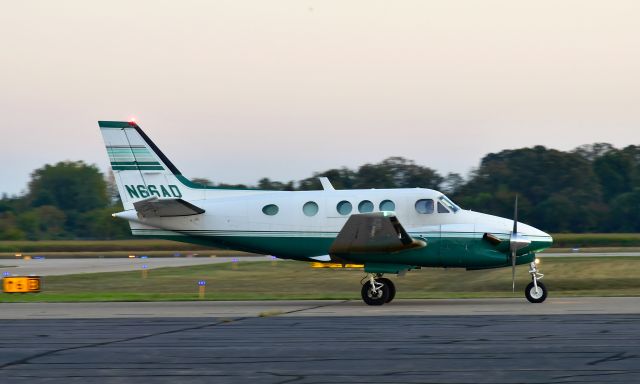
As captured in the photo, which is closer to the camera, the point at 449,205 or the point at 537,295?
the point at 537,295

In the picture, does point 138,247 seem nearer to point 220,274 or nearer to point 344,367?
point 220,274

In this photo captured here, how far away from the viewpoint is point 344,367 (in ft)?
43.7

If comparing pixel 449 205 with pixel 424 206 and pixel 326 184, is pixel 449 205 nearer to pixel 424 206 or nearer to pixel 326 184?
pixel 424 206

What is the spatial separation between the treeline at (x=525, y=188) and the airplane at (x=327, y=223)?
38.0 m

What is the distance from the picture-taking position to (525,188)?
83250 mm

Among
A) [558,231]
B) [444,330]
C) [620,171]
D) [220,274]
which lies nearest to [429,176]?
[558,231]

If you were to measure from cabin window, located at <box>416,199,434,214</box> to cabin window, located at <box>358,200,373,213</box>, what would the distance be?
131 cm

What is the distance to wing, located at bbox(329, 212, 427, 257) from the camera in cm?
2419

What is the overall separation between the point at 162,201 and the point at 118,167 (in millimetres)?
2165

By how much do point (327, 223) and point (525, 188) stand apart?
59726 mm

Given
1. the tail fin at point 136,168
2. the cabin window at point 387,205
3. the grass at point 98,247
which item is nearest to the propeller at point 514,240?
the cabin window at point 387,205

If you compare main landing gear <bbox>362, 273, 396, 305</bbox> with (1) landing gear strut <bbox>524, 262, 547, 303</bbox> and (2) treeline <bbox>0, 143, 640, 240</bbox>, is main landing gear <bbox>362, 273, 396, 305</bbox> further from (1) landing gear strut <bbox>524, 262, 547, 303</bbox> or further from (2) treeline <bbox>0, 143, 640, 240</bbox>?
(2) treeline <bbox>0, 143, 640, 240</bbox>

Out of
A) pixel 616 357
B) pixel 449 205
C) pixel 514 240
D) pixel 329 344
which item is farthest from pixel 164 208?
pixel 616 357

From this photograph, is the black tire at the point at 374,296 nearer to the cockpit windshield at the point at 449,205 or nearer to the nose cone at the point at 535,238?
the cockpit windshield at the point at 449,205
